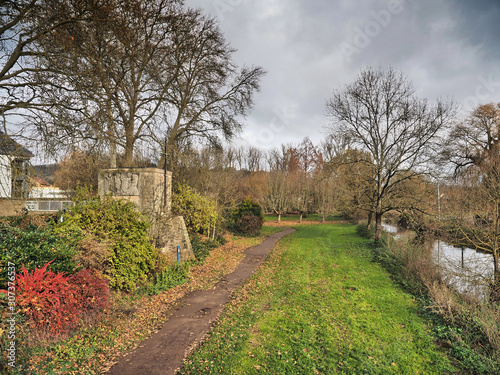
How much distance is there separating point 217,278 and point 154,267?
243 cm

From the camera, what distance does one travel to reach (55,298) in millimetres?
4805

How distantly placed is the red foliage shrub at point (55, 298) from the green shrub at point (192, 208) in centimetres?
907

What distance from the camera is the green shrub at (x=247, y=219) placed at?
20.4 m

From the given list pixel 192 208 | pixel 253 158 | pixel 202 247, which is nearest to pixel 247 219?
pixel 192 208

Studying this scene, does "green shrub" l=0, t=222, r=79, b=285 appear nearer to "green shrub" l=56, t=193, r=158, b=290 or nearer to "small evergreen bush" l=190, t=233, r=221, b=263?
"green shrub" l=56, t=193, r=158, b=290

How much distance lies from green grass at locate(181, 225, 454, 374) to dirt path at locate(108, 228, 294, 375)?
31 cm

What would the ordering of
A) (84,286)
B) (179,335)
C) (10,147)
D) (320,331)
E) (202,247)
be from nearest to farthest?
(84,286) < (179,335) < (320,331) < (10,147) < (202,247)

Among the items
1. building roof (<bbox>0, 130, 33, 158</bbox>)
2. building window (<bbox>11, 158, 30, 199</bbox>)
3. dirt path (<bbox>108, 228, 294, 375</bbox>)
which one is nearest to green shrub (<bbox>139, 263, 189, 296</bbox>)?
dirt path (<bbox>108, 228, 294, 375</bbox>)

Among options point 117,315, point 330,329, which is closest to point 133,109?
point 117,315

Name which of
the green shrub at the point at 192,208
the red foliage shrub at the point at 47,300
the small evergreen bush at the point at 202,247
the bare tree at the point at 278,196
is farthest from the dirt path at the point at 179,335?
the bare tree at the point at 278,196

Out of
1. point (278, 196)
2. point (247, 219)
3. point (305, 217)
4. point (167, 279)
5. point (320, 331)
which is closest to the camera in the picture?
point (320, 331)

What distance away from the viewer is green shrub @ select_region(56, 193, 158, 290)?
7195mm

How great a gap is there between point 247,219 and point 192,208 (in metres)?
6.24

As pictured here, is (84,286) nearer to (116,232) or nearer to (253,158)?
(116,232)
